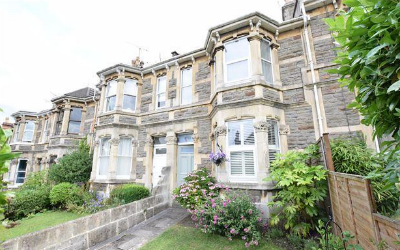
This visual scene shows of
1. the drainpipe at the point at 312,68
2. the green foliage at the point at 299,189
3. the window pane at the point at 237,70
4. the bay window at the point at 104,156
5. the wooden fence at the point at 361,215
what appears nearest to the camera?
the wooden fence at the point at 361,215

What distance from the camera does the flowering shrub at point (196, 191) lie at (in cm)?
607

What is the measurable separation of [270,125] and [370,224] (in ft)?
15.1

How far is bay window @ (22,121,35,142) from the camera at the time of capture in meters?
18.1

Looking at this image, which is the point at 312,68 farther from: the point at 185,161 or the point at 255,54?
the point at 185,161

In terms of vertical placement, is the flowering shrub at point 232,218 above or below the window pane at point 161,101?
below

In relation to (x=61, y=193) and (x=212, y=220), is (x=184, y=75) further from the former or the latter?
(x=61, y=193)

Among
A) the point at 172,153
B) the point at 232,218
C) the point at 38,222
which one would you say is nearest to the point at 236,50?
the point at 172,153

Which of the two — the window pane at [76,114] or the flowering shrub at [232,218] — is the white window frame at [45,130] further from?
the flowering shrub at [232,218]

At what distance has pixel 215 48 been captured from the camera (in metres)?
7.79

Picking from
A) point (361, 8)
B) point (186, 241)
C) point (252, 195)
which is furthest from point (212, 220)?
point (361, 8)

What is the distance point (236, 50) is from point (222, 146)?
3970mm

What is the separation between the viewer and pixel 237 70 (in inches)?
289

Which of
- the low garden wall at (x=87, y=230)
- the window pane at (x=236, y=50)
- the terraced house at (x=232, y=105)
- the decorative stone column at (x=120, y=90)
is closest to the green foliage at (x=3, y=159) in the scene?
the low garden wall at (x=87, y=230)

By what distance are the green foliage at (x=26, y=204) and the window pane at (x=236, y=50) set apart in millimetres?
10328
